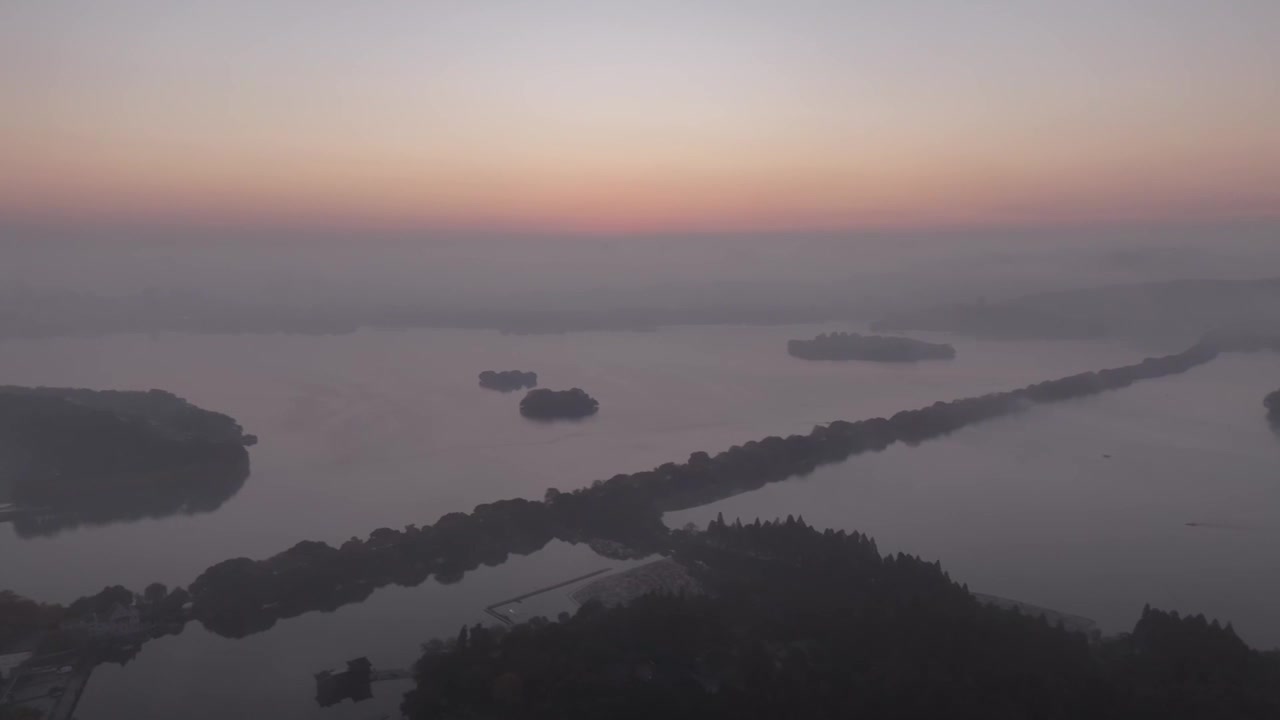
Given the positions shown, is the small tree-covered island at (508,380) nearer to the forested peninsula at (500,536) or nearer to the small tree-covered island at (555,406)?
the small tree-covered island at (555,406)

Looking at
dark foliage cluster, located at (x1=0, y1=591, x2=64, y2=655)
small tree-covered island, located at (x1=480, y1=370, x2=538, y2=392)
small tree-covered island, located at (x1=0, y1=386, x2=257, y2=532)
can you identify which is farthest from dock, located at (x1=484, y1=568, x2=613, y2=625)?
small tree-covered island, located at (x1=480, y1=370, x2=538, y2=392)

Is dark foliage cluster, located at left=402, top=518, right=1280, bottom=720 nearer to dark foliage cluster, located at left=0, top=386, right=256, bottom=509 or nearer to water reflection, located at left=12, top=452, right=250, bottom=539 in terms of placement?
water reflection, located at left=12, top=452, right=250, bottom=539

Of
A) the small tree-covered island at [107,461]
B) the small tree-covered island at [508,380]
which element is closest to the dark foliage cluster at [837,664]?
the small tree-covered island at [107,461]

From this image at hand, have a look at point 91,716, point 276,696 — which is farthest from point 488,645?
point 91,716

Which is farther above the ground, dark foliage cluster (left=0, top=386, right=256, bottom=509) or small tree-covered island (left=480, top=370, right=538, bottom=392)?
dark foliage cluster (left=0, top=386, right=256, bottom=509)

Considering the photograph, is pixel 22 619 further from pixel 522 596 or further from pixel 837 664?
pixel 837 664

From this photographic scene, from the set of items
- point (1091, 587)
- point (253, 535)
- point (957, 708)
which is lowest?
point (253, 535)

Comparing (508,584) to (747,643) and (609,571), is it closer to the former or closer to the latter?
(609,571)
